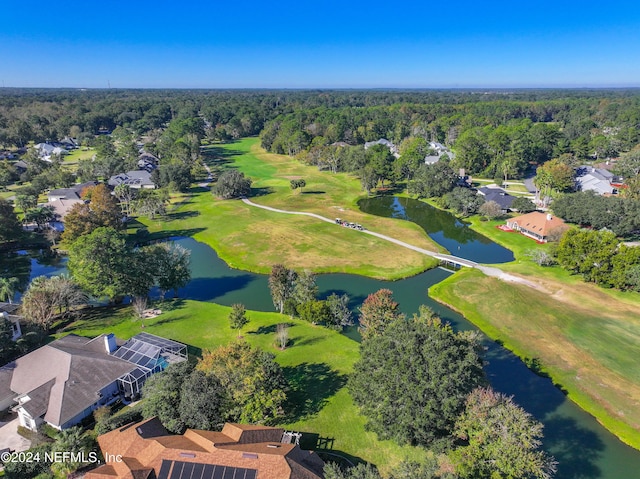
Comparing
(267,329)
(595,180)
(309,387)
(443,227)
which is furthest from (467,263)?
(595,180)

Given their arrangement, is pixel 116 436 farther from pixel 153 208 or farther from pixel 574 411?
pixel 153 208

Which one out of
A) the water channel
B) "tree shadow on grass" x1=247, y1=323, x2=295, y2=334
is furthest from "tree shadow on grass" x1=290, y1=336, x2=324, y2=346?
the water channel

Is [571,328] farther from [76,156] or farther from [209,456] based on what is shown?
[76,156]

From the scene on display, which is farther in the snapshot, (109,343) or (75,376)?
(109,343)

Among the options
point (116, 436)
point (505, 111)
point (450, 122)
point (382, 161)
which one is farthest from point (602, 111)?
point (116, 436)

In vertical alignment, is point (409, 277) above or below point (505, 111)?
below
